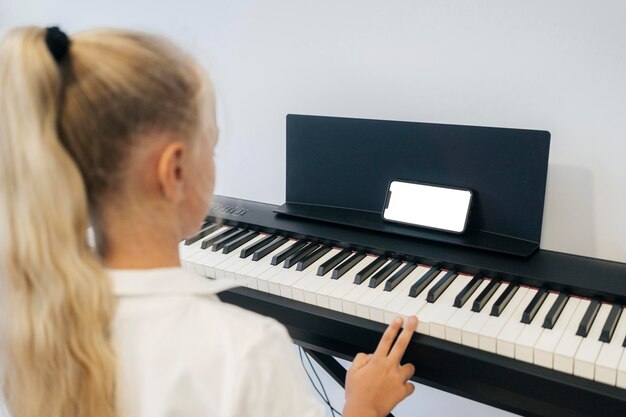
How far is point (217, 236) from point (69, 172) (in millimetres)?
918

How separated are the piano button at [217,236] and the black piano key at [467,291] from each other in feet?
2.17

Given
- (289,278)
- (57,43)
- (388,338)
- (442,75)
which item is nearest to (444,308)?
(388,338)

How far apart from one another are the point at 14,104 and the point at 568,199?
119 centimetres

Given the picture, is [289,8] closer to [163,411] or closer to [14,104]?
[14,104]

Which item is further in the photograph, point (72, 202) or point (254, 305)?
point (254, 305)

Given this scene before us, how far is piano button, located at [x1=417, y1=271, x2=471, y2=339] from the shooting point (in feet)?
3.80

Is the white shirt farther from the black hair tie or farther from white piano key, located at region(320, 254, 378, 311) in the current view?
white piano key, located at region(320, 254, 378, 311)

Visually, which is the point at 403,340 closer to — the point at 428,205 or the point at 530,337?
the point at 530,337

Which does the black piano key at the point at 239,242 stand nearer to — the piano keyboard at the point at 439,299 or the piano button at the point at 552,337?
the piano keyboard at the point at 439,299

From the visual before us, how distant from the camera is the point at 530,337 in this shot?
3.58 ft

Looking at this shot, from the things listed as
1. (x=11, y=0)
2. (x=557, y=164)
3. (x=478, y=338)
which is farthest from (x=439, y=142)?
(x=11, y=0)

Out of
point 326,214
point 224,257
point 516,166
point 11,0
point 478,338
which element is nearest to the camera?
point 478,338

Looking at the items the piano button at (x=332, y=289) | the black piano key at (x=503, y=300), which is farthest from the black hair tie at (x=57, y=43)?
the black piano key at (x=503, y=300)

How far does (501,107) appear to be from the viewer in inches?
57.2
